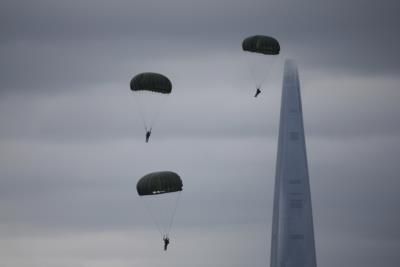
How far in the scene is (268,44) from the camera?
146 meters

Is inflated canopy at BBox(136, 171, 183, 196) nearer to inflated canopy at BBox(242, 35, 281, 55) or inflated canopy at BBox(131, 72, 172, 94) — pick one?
inflated canopy at BBox(131, 72, 172, 94)

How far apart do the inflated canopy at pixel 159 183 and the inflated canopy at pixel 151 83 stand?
10.9m

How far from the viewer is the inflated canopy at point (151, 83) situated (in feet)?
452

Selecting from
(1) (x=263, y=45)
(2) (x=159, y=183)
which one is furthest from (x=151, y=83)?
(1) (x=263, y=45)

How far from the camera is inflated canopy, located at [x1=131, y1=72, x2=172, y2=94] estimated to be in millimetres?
137875

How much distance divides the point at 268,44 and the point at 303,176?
160 feet

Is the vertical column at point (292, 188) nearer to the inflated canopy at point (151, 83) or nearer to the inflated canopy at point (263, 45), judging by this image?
the inflated canopy at point (263, 45)

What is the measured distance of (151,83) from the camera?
13800 cm

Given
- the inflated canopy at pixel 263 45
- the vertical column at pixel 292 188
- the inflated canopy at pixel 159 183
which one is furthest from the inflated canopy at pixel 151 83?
the vertical column at pixel 292 188

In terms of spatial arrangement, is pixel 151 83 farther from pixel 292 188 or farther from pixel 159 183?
pixel 292 188

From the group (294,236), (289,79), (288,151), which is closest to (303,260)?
(294,236)

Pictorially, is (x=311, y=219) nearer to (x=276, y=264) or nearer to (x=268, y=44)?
(x=276, y=264)

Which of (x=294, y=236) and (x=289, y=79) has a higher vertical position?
(x=289, y=79)

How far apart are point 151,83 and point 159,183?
12935mm
